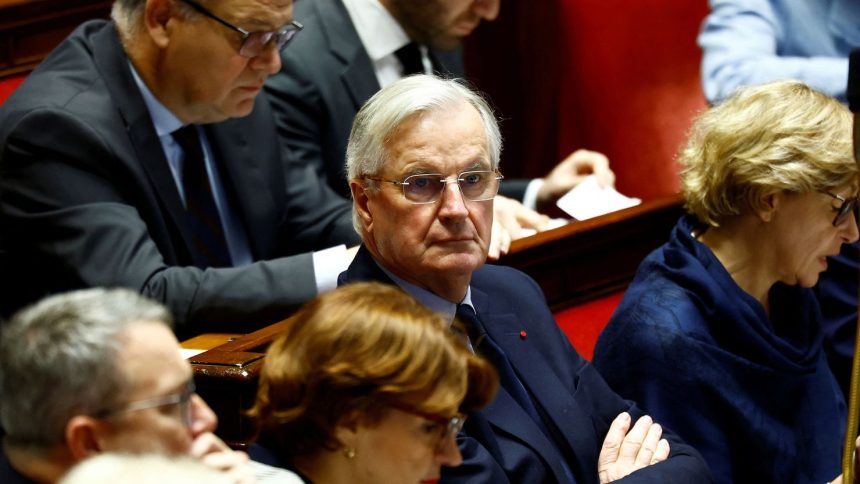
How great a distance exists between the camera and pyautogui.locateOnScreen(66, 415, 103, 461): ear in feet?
4.21

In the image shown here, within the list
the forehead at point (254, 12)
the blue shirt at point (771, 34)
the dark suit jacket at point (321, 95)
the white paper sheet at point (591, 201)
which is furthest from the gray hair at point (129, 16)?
the blue shirt at point (771, 34)

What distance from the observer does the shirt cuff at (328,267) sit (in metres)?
2.25

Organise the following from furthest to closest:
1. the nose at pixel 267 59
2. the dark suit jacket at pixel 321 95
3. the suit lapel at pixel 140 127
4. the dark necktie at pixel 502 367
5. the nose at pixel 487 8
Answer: the nose at pixel 487 8 < the dark suit jacket at pixel 321 95 < the nose at pixel 267 59 < the suit lapel at pixel 140 127 < the dark necktie at pixel 502 367

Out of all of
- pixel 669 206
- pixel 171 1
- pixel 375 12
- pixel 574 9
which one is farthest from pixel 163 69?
pixel 574 9

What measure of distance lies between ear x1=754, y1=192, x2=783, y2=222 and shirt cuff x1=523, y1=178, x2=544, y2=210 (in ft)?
2.65

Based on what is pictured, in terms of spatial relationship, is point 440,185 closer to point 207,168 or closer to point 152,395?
point 152,395

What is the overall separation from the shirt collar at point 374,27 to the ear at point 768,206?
3.42ft

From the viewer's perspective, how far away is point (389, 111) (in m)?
1.83

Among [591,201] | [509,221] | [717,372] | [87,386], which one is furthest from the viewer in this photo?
[591,201]

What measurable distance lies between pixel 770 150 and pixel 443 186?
0.62 m

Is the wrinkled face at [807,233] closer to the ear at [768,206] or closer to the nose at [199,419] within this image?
the ear at [768,206]

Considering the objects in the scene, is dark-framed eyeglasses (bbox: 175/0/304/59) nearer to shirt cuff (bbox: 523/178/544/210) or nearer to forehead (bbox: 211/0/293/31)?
forehead (bbox: 211/0/293/31)

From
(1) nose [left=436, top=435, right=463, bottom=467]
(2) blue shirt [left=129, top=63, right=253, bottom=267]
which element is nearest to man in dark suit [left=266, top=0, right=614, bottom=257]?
(2) blue shirt [left=129, top=63, right=253, bottom=267]

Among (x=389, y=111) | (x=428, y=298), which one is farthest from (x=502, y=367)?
(x=389, y=111)
